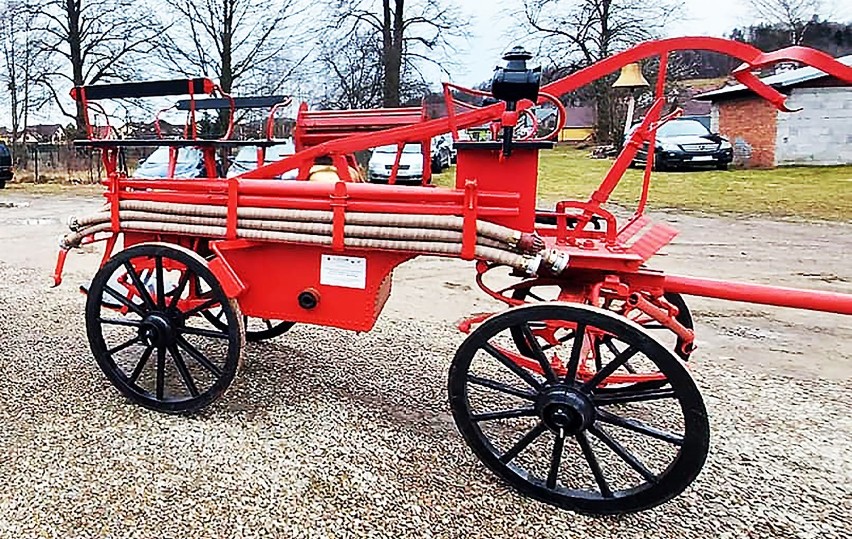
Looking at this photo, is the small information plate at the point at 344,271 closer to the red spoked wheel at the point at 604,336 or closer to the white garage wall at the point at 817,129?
the red spoked wheel at the point at 604,336

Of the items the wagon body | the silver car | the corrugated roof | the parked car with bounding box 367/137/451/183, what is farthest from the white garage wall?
the wagon body

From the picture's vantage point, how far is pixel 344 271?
2.95 m

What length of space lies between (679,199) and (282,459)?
11388mm

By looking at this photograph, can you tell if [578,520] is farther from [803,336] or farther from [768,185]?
[768,185]

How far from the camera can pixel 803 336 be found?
4.69m

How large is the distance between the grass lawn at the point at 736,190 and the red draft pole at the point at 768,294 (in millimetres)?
9013

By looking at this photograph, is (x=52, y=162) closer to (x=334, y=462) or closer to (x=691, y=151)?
(x=691, y=151)

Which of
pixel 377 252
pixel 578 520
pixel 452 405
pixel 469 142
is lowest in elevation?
pixel 578 520

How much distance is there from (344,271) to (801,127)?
18139 millimetres

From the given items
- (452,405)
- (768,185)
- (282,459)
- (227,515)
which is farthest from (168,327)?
(768,185)

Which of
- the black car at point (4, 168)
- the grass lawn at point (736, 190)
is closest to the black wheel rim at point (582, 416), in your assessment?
the grass lawn at point (736, 190)

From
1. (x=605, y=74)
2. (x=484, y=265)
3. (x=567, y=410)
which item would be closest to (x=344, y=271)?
(x=484, y=265)

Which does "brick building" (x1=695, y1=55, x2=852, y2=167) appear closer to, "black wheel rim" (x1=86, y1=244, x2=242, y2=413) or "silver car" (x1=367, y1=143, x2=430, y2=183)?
"silver car" (x1=367, y1=143, x2=430, y2=183)

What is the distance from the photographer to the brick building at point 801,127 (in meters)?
17.3
